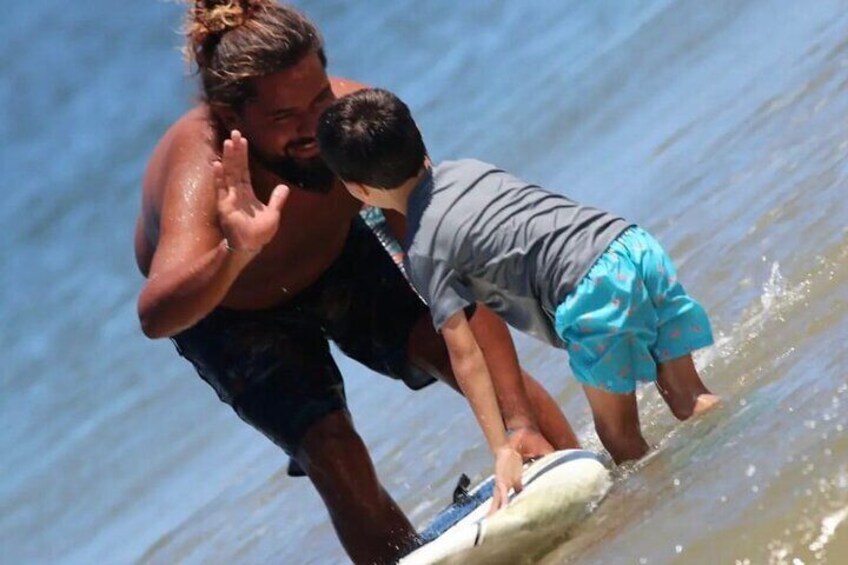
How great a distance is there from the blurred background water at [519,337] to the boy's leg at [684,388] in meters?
0.05

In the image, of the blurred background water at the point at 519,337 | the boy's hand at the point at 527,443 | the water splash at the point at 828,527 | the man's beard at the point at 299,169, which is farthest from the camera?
the man's beard at the point at 299,169

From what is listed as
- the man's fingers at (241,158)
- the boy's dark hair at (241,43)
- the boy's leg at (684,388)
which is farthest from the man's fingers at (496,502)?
the boy's dark hair at (241,43)

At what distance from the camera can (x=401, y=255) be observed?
479cm

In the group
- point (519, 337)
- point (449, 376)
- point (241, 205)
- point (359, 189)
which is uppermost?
point (241, 205)

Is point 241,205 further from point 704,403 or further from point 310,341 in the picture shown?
point 704,403

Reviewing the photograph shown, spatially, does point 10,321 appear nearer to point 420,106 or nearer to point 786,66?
point 420,106

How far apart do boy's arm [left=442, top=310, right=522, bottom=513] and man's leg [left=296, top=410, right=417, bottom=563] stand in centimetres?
67

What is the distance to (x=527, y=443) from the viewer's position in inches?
167

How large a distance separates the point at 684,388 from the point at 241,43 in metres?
1.34

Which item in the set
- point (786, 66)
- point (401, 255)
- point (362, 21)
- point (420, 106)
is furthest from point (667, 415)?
point (362, 21)

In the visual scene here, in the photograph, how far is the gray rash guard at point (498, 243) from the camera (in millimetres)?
4012

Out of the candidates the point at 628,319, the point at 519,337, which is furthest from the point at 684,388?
the point at 519,337

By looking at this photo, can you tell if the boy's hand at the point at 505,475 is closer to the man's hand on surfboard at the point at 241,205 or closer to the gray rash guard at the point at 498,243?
the gray rash guard at the point at 498,243

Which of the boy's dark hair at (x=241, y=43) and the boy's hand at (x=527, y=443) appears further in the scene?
the boy's dark hair at (x=241, y=43)
